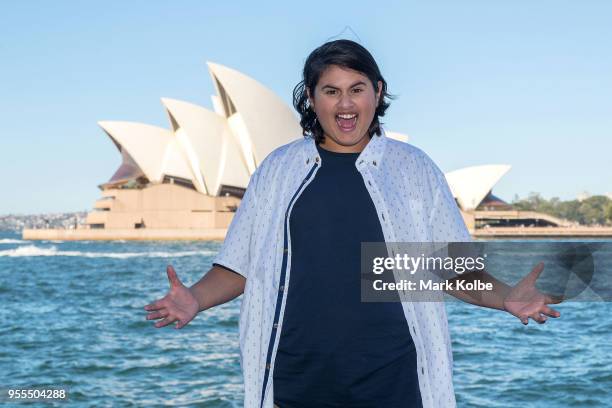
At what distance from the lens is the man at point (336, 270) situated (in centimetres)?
143

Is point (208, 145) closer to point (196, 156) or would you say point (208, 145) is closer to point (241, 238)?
point (196, 156)

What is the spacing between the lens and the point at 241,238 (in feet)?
5.30

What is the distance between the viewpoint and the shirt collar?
5.08 ft

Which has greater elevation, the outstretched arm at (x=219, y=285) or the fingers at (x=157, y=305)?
the outstretched arm at (x=219, y=285)

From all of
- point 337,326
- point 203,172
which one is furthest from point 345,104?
point 203,172

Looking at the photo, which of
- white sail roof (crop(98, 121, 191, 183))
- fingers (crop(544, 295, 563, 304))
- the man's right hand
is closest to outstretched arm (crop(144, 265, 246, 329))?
the man's right hand

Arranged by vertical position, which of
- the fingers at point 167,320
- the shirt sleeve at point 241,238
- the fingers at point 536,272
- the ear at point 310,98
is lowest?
the fingers at point 167,320

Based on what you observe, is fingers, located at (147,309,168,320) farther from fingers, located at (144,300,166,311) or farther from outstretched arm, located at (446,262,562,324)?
outstretched arm, located at (446,262,562,324)

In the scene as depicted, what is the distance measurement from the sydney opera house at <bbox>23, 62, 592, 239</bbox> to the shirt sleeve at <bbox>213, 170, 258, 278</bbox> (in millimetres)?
36130

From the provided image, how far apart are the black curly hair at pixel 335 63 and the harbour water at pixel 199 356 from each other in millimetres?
3935

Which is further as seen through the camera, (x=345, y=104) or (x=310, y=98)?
(x=310, y=98)

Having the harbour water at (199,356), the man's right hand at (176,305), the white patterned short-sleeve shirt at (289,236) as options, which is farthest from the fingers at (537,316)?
the harbour water at (199,356)

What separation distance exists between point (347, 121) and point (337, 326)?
16.5 inches

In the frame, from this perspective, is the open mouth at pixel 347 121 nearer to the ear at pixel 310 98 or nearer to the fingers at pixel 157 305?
the ear at pixel 310 98
